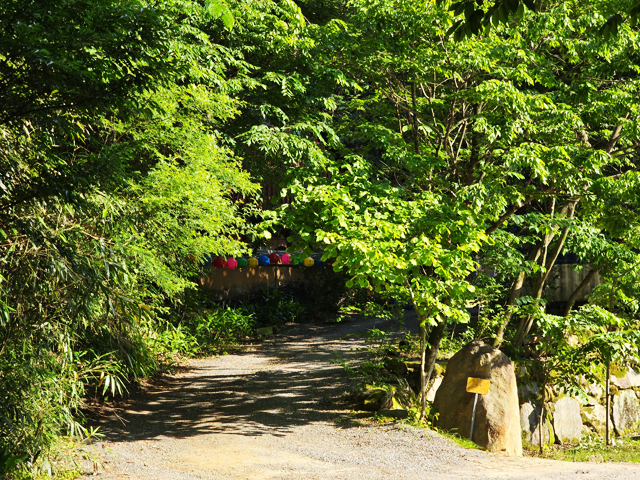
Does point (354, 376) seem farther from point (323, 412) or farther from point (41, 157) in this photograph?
point (41, 157)

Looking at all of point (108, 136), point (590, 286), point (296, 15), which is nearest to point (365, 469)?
point (108, 136)

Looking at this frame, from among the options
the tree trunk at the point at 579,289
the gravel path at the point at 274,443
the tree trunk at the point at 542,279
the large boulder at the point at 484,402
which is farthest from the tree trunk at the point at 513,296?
the gravel path at the point at 274,443

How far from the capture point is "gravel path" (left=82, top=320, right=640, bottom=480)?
17.9 ft

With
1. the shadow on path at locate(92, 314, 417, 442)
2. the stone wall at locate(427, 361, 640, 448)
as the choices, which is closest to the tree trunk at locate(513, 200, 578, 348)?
the stone wall at locate(427, 361, 640, 448)

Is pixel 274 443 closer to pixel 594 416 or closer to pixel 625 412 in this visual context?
pixel 594 416

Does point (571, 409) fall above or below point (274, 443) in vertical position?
below

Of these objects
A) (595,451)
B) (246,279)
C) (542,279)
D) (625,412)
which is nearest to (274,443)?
(595,451)

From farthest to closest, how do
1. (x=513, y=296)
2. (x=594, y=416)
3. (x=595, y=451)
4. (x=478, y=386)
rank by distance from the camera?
(x=594, y=416) → (x=513, y=296) → (x=595, y=451) → (x=478, y=386)

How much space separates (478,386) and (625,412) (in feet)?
15.8

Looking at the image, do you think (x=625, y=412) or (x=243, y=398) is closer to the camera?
(x=243, y=398)

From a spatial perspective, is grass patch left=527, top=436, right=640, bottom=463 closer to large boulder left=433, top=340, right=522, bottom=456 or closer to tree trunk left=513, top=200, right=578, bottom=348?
large boulder left=433, top=340, right=522, bottom=456

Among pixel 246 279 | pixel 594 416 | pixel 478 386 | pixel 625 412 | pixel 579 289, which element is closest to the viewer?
pixel 478 386

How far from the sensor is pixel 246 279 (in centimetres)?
1630

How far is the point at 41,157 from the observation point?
456 cm
